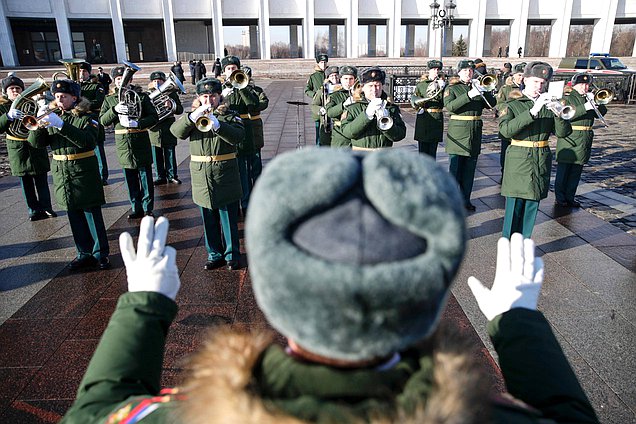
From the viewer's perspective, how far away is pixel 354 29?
41844mm

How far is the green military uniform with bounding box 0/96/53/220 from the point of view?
6.11m

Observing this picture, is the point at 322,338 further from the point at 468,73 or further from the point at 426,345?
the point at 468,73

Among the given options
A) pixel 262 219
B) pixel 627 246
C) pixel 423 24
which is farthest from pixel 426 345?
pixel 423 24

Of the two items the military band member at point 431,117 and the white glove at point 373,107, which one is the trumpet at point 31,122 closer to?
the white glove at point 373,107

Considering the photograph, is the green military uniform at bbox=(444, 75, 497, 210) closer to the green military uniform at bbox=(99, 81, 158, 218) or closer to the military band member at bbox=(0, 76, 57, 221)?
the green military uniform at bbox=(99, 81, 158, 218)

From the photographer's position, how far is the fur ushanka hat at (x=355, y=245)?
81 centimetres

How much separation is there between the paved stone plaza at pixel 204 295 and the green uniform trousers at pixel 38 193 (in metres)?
0.22

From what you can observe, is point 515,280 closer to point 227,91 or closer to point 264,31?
point 227,91

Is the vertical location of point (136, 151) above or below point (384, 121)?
below

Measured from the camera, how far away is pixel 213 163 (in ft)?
15.3

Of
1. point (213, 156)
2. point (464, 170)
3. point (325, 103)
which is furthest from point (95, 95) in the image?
point (464, 170)

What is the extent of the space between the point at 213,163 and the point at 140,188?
99.2 inches

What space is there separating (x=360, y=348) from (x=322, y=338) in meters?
0.07

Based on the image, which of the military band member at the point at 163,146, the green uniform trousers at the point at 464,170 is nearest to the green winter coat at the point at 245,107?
the military band member at the point at 163,146
